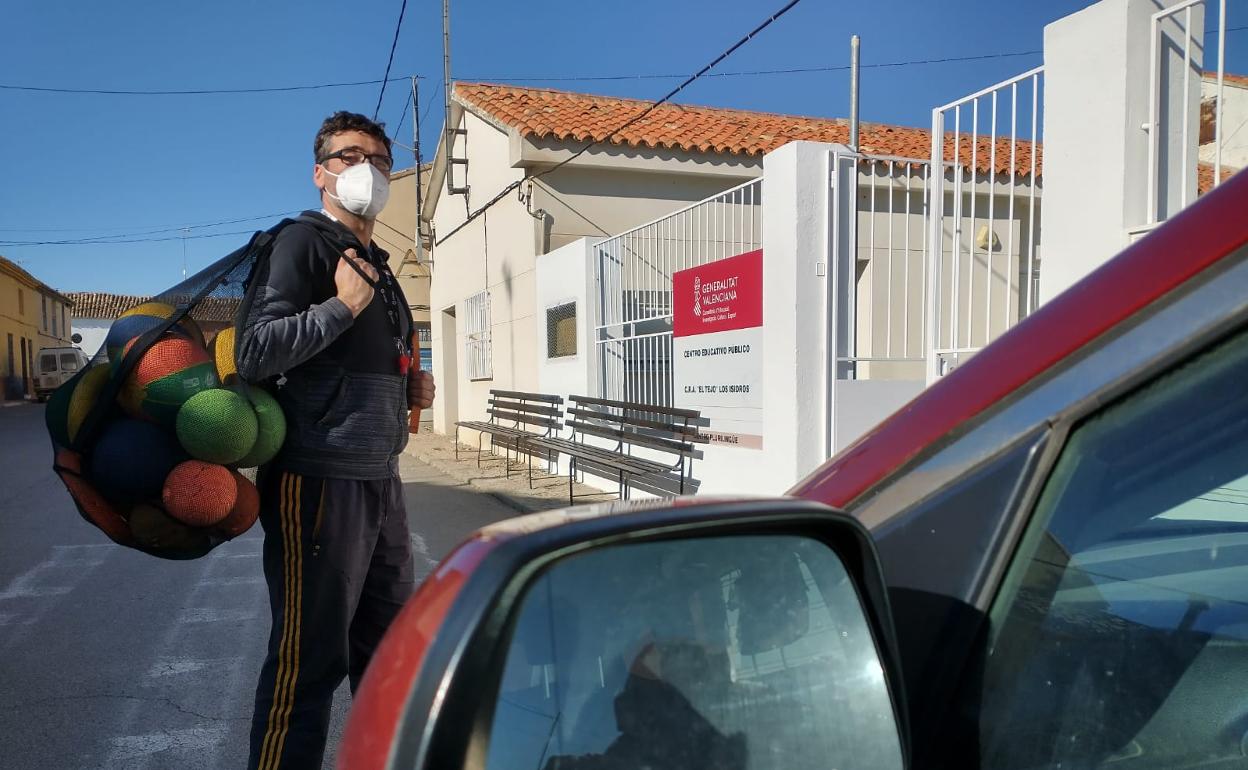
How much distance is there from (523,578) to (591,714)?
15 centimetres

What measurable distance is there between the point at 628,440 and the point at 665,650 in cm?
692

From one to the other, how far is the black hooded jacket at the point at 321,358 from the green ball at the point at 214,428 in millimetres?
116

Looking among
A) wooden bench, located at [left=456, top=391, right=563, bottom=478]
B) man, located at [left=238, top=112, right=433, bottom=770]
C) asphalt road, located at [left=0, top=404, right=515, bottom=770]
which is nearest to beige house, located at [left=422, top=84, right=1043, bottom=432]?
wooden bench, located at [left=456, top=391, right=563, bottom=478]

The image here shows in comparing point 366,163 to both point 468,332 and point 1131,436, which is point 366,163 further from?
point 468,332

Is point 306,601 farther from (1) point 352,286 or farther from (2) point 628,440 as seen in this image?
(2) point 628,440

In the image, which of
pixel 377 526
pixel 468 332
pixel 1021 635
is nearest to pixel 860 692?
pixel 1021 635

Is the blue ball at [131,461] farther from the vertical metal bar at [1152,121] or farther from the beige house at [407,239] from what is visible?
the beige house at [407,239]

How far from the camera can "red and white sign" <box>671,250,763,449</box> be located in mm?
6395

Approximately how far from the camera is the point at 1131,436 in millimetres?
869

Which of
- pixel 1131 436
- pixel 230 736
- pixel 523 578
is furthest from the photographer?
pixel 230 736

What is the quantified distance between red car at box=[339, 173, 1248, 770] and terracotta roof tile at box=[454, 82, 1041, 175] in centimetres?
906

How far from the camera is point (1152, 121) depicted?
373 cm

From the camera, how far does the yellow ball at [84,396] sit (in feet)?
6.48

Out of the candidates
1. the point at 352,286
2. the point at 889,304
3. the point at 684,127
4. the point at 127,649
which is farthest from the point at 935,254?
the point at 684,127
